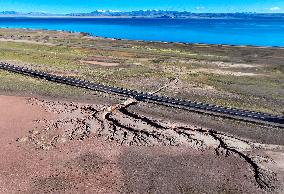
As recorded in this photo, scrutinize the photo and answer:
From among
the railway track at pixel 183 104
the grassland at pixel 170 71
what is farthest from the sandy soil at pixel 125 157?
the grassland at pixel 170 71

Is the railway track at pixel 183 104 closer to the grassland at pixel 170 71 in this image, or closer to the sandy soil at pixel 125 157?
the grassland at pixel 170 71

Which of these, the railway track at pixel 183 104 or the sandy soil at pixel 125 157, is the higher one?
the railway track at pixel 183 104

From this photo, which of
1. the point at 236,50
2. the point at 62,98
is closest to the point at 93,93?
the point at 62,98

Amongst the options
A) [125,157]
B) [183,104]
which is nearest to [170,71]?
[183,104]

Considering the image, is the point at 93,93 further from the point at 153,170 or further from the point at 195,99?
the point at 153,170

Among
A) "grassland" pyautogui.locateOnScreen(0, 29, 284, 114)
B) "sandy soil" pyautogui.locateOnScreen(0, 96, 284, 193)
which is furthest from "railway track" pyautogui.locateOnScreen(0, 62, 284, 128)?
"sandy soil" pyautogui.locateOnScreen(0, 96, 284, 193)

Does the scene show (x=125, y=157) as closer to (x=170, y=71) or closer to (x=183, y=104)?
(x=183, y=104)
